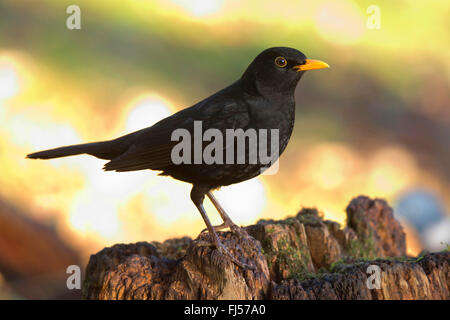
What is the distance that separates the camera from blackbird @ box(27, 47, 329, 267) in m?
5.01

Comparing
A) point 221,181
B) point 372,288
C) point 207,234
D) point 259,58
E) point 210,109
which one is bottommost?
point 372,288

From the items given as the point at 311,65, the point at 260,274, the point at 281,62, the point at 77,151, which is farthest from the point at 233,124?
the point at 77,151

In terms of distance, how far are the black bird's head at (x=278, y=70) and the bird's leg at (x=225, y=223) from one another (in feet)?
3.80

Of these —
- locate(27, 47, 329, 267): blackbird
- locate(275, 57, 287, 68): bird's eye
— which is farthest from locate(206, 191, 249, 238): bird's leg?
locate(275, 57, 287, 68): bird's eye

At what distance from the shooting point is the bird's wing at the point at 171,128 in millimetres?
5078

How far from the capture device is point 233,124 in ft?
16.5

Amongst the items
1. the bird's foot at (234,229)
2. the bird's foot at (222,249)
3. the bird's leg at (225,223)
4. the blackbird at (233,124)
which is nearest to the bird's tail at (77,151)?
the blackbird at (233,124)

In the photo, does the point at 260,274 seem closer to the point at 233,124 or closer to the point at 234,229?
the point at 234,229

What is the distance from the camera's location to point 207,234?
489 cm

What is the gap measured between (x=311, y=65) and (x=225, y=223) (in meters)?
1.67

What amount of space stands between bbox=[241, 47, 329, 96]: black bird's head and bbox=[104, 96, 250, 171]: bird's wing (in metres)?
0.30
